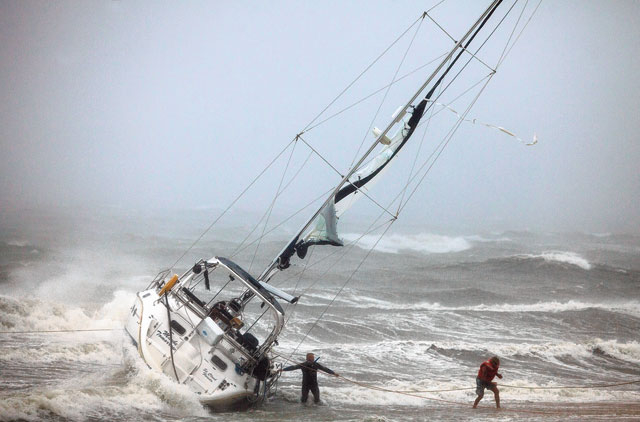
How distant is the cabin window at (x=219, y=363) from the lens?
893 centimetres

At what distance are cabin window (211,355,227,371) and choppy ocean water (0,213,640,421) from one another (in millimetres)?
750

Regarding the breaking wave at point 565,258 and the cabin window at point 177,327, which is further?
the breaking wave at point 565,258

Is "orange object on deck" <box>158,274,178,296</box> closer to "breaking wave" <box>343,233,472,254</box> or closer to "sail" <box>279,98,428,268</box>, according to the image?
"sail" <box>279,98,428,268</box>

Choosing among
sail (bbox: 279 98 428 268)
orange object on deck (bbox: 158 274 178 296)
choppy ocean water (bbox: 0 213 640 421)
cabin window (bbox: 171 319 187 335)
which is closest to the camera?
choppy ocean water (bbox: 0 213 640 421)

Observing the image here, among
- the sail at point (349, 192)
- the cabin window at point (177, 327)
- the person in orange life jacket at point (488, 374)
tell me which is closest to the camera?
the person in orange life jacket at point (488, 374)

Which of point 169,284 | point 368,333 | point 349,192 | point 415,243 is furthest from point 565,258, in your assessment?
point 169,284

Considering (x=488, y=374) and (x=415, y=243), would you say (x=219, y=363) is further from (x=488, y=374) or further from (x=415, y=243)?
(x=415, y=243)

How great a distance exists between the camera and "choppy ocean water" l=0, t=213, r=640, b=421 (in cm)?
885

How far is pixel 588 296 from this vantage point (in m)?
24.6

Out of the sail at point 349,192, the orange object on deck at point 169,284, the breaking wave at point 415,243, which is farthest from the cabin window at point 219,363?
the breaking wave at point 415,243

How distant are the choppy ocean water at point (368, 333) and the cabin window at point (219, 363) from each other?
750 mm

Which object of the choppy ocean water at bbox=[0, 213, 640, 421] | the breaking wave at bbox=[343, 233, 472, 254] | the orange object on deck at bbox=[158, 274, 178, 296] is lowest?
the choppy ocean water at bbox=[0, 213, 640, 421]

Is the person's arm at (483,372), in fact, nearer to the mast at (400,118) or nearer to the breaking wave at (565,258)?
the mast at (400,118)

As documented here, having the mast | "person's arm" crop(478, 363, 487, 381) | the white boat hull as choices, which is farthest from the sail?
"person's arm" crop(478, 363, 487, 381)
